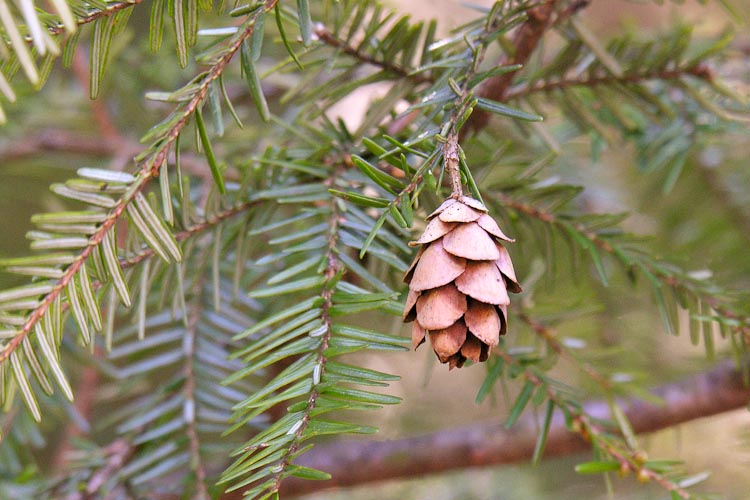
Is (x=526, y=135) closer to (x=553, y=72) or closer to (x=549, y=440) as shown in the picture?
(x=553, y=72)

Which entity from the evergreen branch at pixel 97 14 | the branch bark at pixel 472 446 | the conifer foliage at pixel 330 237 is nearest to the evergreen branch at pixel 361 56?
the conifer foliage at pixel 330 237

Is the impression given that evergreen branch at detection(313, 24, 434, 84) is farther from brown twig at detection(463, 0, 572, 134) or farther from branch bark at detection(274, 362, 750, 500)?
branch bark at detection(274, 362, 750, 500)

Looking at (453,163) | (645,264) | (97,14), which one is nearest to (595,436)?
(645,264)

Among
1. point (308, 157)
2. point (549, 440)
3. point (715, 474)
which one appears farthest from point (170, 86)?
point (715, 474)

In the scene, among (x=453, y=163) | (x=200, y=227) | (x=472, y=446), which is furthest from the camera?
(x=472, y=446)

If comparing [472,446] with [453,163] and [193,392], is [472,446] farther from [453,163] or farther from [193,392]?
[453,163]

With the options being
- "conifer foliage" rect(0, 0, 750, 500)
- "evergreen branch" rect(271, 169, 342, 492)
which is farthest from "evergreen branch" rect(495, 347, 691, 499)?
"evergreen branch" rect(271, 169, 342, 492)
